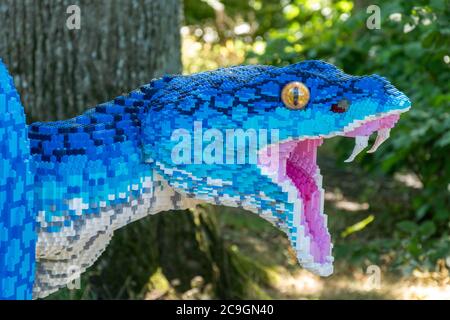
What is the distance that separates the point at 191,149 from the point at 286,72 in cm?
27

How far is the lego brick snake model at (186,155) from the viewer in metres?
1.74

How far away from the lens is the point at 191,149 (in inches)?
71.1

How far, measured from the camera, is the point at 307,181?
186 centimetres

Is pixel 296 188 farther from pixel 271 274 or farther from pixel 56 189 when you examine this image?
pixel 271 274

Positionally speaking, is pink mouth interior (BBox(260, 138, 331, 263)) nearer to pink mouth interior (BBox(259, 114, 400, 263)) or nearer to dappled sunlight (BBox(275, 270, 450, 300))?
pink mouth interior (BBox(259, 114, 400, 263))

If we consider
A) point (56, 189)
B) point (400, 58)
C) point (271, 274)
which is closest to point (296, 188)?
point (56, 189)

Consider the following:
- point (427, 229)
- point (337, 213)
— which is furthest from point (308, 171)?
point (337, 213)

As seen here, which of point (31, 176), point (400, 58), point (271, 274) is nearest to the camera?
point (31, 176)

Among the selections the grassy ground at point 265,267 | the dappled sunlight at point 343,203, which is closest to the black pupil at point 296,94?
the grassy ground at point 265,267

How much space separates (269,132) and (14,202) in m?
0.57

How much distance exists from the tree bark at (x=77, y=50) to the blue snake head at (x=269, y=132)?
4.70 feet

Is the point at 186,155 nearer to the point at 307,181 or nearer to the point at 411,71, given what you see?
the point at 307,181

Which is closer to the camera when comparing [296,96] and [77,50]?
[296,96]
